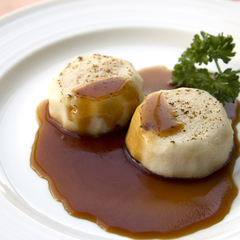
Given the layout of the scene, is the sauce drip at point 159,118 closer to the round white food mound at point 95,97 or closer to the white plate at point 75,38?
the round white food mound at point 95,97

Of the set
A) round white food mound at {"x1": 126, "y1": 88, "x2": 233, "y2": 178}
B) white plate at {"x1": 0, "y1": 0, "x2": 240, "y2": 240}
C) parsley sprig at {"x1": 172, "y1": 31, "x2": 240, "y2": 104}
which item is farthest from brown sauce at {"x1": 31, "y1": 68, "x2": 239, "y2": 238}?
parsley sprig at {"x1": 172, "y1": 31, "x2": 240, "y2": 104}

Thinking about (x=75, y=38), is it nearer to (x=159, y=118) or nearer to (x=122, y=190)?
(x=159, y=118)

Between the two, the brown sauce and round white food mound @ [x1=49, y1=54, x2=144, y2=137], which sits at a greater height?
round white food mound @ [x1=49, y1=54, x2=144, y2=137]

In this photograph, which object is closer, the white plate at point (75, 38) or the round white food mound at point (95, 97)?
the round white food mound at point (95, 97)

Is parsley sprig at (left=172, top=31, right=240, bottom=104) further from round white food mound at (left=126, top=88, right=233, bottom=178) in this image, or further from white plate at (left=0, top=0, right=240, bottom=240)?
white plate at (left=0, top=0, right=240, bottom=240)

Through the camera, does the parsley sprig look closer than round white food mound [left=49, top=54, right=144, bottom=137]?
No

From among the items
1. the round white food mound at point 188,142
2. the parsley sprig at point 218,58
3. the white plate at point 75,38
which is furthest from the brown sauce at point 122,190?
the parsley sprig at point 218,58

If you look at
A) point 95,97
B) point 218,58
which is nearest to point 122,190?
point 95,97
